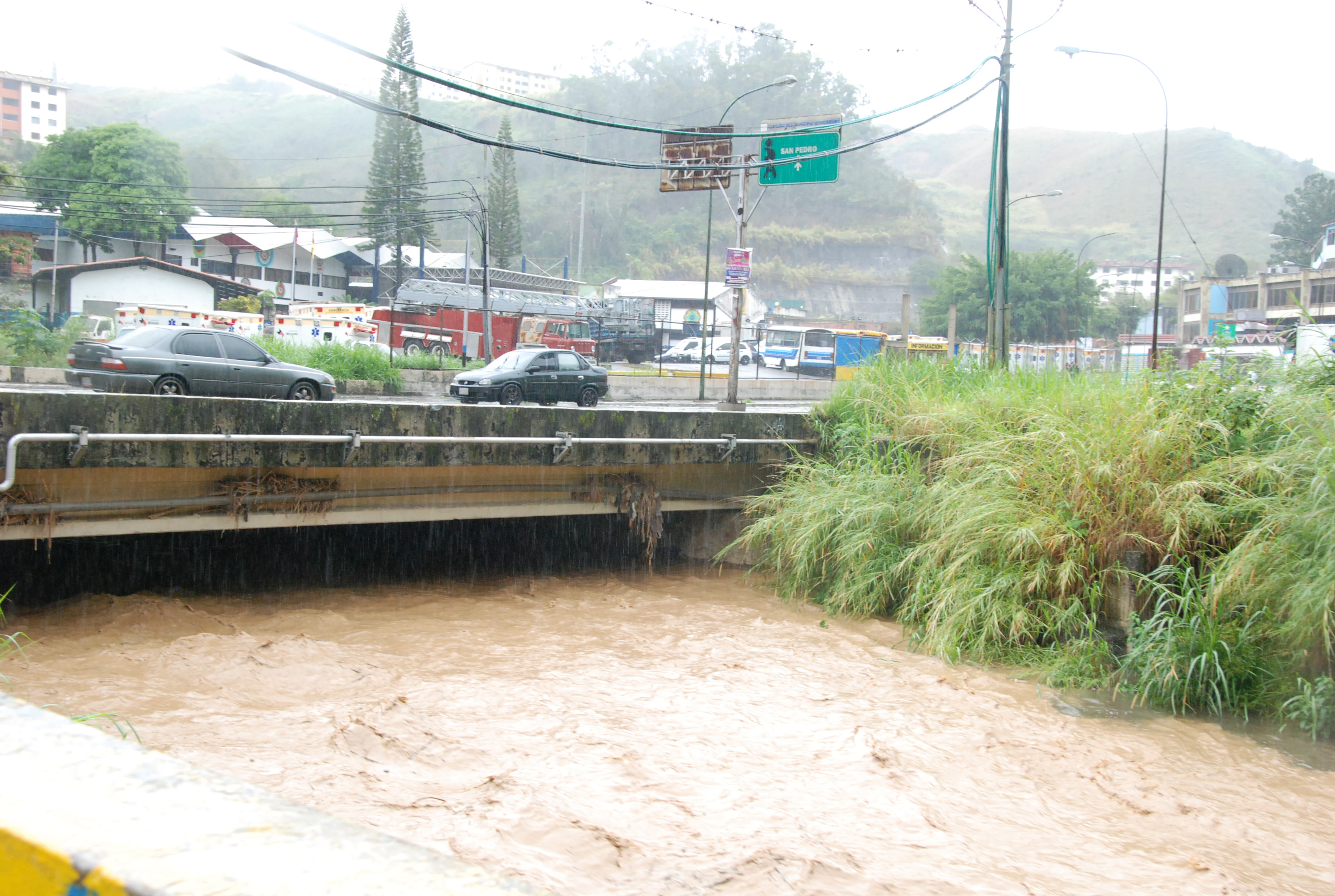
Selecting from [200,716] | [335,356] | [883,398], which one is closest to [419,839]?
[200,716]

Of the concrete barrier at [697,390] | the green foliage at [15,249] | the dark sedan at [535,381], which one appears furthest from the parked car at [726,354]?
the green foliage at [15,249]

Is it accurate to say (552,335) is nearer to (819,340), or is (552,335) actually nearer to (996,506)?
(819,340)

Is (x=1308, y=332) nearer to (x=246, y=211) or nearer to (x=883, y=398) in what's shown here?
(x=883, y=398)

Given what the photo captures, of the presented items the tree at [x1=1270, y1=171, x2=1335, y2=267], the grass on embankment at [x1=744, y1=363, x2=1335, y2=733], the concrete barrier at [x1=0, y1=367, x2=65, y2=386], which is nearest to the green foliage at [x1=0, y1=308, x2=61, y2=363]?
the concrete barrier at [x1=0, y1=367, x2=65, y2=386]

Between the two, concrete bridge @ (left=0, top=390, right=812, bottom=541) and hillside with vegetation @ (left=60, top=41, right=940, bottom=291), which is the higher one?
hillside with vegetation @ (left=60, top=41, right=940, bottom=291)

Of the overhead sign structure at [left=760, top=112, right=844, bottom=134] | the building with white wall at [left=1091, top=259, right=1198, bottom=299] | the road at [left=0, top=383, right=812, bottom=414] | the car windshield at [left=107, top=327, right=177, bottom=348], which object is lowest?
the road at [left=0, top=383, right=812, bottom=414]

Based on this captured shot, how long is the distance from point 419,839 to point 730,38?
154 meters

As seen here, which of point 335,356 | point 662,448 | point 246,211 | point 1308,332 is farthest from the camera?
point 246,211

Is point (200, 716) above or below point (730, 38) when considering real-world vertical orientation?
below

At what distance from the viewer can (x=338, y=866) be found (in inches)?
48.9

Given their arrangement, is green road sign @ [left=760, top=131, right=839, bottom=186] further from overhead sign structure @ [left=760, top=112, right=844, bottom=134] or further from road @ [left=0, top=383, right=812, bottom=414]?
road @ [left=0, top=383, right=812, bottom=414]

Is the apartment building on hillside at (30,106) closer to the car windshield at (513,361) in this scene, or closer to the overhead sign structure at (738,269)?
the car windshield at (513,361)

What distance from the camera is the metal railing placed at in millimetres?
7164

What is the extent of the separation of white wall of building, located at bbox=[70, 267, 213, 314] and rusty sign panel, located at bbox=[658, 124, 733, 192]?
30.0m
